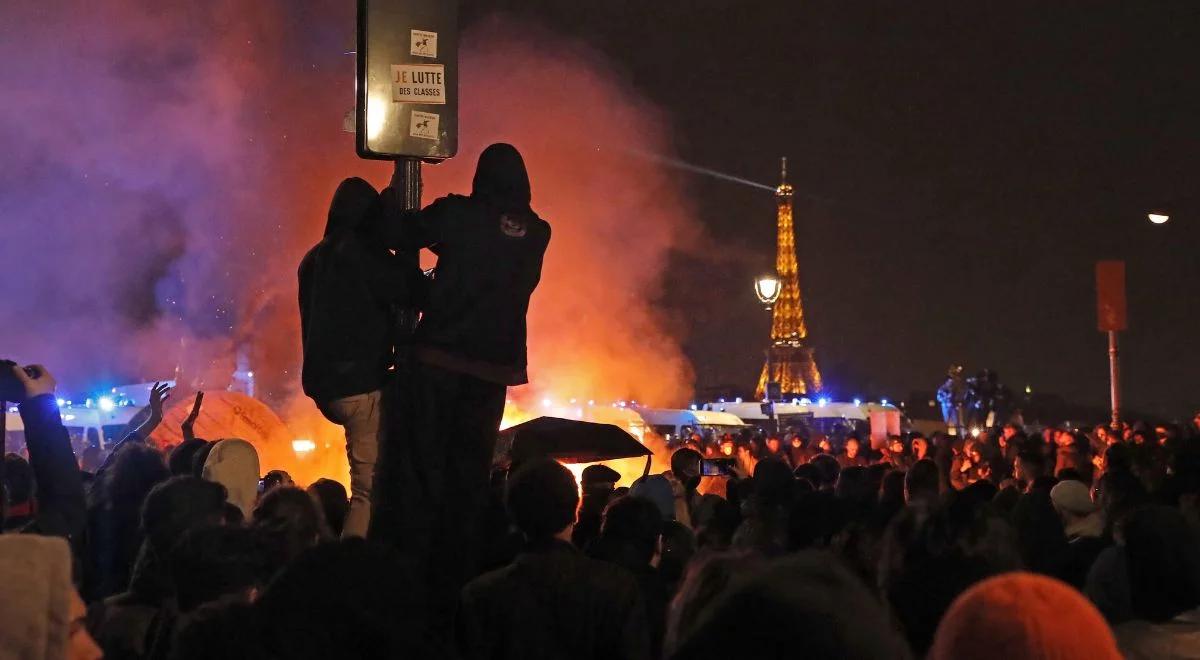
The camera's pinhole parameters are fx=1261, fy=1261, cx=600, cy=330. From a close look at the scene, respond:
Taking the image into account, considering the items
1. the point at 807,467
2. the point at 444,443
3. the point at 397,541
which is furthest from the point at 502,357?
the point at 807,467

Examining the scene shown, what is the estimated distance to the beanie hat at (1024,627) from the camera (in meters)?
1.80

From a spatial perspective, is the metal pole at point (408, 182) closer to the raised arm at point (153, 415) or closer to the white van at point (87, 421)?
the raised arm at point (153, 415)

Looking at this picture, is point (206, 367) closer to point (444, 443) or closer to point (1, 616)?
point (444, 443)

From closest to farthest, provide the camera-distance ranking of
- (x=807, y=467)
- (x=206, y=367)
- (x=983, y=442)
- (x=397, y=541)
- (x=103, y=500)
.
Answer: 1. (x=397, y=541)
2. (x=103, y=500)
3. (x=807, y=467)
4. (x=983, y=442)
5. (x=206, y=367)

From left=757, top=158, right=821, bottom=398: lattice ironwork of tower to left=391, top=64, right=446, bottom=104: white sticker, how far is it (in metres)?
101

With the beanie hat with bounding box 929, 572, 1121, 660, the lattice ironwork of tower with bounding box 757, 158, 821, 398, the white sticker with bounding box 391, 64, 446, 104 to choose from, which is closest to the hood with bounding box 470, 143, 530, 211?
the white sticker with bounding box 391, 64, 446, 104

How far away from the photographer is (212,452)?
231 inches

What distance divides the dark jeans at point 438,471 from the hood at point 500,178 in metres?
0.72

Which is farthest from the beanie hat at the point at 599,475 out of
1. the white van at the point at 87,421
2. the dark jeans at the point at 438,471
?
the white van at the point at 87,421

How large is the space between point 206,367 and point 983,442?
19881 mm

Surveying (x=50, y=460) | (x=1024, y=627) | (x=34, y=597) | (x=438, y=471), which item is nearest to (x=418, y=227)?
(x=438, y=471)

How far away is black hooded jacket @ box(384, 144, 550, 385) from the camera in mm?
4895

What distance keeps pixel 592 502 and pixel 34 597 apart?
15.6 feet

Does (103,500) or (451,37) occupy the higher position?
(451,37)
